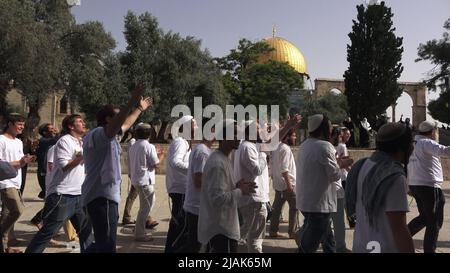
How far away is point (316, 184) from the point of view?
422 centimetres

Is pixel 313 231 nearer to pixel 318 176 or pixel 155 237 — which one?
pixel 318 176

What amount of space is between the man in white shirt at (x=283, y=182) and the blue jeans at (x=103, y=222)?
10.2 feet

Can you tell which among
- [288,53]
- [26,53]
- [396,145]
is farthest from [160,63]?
[288,53]

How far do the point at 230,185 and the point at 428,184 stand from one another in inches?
116

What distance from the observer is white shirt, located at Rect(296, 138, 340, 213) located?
13.7ft

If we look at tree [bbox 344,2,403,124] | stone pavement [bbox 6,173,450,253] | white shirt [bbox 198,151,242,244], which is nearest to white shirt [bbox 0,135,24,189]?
stone pavement [bbox 6,173,450,253]

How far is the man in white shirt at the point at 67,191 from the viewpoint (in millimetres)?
4613

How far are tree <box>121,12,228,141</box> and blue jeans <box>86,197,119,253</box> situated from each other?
878 inches

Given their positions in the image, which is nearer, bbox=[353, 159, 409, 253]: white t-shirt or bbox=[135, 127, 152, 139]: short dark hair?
bbox=[353, 159, 409, 253]: white t-shirt

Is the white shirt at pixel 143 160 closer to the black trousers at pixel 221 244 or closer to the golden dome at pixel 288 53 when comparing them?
the black trousers at pixel 221 244

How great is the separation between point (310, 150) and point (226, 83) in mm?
35505

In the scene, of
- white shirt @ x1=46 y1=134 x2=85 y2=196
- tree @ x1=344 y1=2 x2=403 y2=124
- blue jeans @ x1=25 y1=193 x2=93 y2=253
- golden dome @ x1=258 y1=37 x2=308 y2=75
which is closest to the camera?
blue jeans @ x1=25 y1=193 x2=93 y2=253

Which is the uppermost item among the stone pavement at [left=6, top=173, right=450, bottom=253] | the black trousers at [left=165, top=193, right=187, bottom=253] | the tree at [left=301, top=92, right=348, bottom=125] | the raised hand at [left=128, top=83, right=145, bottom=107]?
the tree at [left=301, top=92, right=348, bottom=125]

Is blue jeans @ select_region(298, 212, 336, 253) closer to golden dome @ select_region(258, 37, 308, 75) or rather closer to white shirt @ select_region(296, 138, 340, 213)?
white shirt @ select_region(296, 138, 340, 213)
